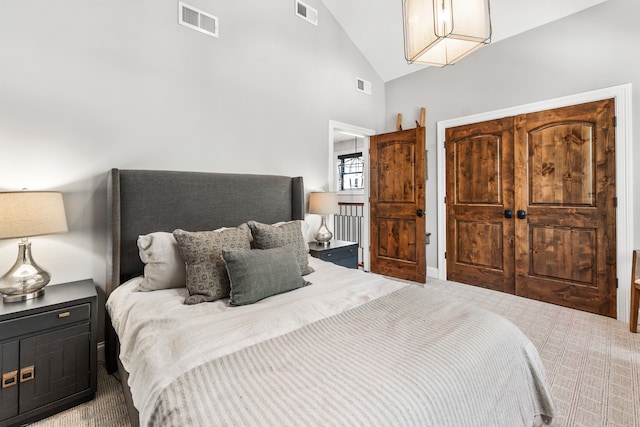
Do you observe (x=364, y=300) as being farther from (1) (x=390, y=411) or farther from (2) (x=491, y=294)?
(2) (x=491, y=294)

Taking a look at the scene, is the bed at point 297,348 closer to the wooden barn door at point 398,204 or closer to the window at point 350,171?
the wooden barn door at point 398,204

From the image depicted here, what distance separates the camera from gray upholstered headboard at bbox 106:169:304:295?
2102 mm

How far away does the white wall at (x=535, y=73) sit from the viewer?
2.82m

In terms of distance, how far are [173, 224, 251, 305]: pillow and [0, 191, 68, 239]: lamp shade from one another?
0.70 meters

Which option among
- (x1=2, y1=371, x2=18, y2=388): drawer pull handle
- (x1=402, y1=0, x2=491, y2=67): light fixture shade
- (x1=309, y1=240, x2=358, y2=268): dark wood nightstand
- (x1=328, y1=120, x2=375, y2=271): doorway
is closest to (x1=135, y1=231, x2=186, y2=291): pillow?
(x1=2, y1=371, x2=18, y2=388): drawer pull handle

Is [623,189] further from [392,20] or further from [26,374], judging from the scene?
[26,374]

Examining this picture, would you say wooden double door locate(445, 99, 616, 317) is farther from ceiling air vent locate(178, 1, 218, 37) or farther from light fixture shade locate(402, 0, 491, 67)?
ceiling air vent locate(178, 1, 218, 37)

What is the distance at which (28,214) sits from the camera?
1684 millimetres

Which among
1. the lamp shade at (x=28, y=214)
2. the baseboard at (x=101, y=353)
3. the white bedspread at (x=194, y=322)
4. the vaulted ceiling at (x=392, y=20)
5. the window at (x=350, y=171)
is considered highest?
the vaulted ceiling at (x=392, y=20)

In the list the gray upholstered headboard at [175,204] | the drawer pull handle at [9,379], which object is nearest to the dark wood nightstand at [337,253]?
the gray upholstered headboard at [175,204]

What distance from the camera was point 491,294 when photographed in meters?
3.58

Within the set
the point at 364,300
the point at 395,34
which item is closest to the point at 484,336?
the point at 364,300

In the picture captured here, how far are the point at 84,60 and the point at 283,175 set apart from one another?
193cm

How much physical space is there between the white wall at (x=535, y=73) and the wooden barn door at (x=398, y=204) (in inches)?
18.4
